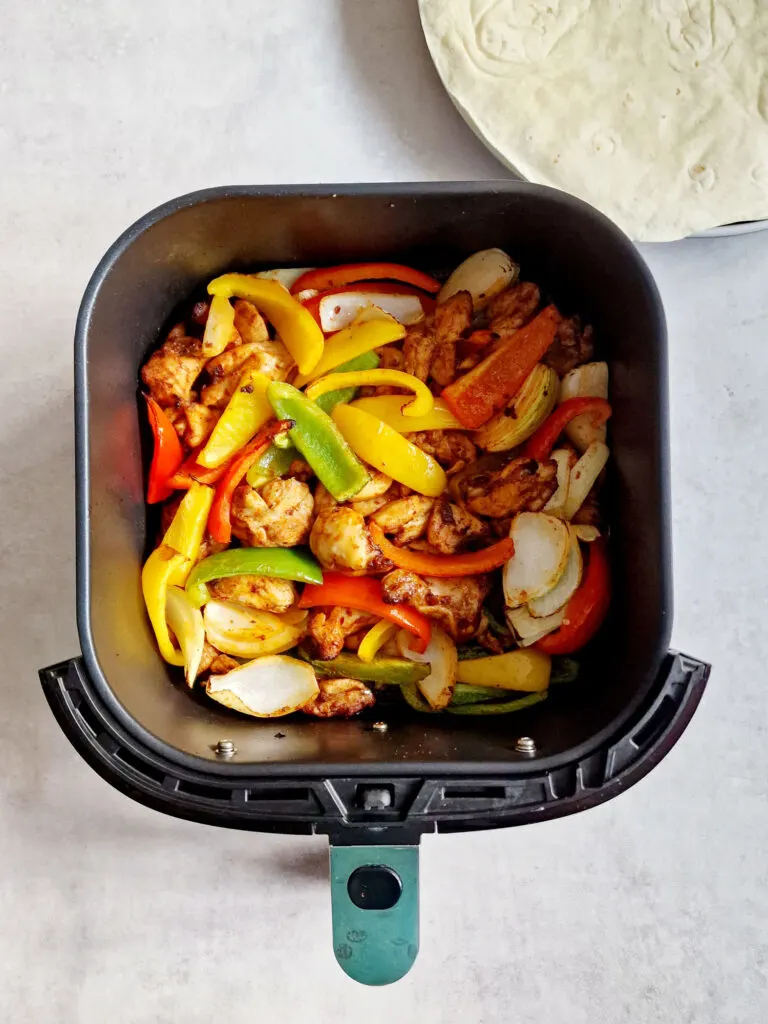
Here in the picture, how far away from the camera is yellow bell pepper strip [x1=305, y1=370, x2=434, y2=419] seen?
148 cm

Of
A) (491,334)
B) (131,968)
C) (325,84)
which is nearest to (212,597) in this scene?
(491,334)

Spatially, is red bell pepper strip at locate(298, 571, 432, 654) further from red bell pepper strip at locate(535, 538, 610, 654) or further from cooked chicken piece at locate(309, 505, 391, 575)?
red bell pepper strip at locate(535, 538, 610, 654)

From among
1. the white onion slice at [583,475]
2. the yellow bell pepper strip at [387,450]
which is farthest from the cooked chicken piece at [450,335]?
the white onion slice at [583,475]

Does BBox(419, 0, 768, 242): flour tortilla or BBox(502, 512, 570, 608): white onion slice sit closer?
BBox(502, 512, 570, 608): white onion slice

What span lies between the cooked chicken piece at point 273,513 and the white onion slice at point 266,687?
0.67ft

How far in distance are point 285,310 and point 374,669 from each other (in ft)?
2.09

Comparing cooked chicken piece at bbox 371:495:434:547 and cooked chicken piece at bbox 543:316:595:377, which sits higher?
cooked chicken piece at bbox 543:316:595:377

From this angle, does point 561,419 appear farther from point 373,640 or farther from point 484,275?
point 373,640

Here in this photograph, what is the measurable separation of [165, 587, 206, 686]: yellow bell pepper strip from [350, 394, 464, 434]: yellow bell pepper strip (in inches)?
17.1

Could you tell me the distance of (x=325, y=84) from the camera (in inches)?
69.4

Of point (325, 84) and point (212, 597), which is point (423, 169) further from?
point (212, 597)

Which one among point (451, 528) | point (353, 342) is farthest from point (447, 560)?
point (353, 342)

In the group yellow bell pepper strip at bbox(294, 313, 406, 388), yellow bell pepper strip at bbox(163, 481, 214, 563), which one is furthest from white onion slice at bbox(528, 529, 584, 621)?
yellow bell pepper strip at bbox(163, 481, 214, 563)

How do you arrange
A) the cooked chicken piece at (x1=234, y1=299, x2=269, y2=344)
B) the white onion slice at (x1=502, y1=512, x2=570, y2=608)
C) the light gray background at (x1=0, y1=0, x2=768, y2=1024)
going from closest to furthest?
the white onion slice at (x1=502, y1=512, x2=570, y2=608), the cooked chicken piece at (x1=234, y1=299, x2=269, y2=344), the light gray background at (x1=0, y1=0, x2=768, y2=1024)
